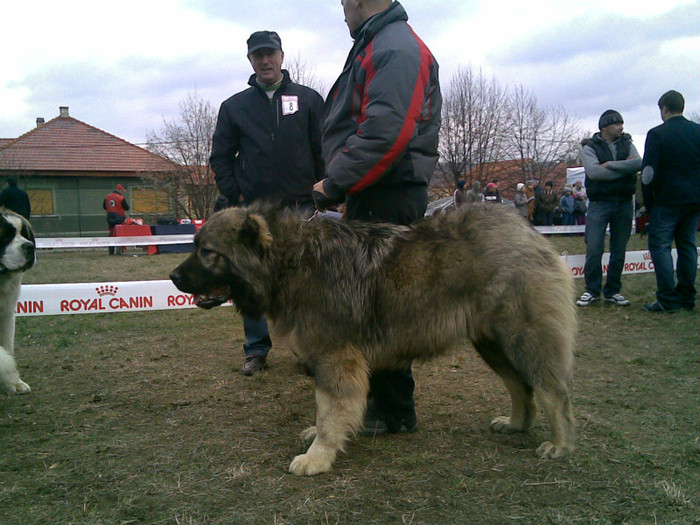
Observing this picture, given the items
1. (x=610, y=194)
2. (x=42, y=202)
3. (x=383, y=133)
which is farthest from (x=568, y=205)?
(x=42, y=202)

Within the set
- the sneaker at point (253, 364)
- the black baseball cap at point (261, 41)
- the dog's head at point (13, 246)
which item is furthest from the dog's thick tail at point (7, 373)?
the black baseball cap at point (261, 41)

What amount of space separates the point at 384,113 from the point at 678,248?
18.9ft

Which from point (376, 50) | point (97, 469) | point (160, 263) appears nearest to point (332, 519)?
point (97, 469)

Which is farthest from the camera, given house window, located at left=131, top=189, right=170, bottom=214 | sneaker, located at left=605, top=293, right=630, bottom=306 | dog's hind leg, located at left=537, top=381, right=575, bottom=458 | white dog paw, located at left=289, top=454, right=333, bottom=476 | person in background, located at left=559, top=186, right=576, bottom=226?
house window, located at left=131, top=189, right=170, bottom=214

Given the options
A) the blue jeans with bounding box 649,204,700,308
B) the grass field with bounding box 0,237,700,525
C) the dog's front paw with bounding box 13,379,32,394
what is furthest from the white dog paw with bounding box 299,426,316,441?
the blue jeans with bounding box 649,204,700,308

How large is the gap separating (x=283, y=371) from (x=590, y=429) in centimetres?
270

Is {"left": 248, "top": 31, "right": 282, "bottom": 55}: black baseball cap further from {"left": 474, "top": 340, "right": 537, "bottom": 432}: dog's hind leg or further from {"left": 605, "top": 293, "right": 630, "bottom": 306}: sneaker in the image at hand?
{"left": 605, "top": 293, "right": 630, "bottom": 306}: sneaker

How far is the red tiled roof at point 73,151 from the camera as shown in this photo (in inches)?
1199

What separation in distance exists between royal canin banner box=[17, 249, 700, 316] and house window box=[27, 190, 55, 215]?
27.2 m

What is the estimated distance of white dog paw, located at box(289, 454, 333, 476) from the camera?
9.98ft

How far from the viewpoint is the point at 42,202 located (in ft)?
101

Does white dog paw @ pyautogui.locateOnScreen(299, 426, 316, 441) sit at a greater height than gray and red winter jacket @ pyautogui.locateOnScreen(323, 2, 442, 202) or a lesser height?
lesser

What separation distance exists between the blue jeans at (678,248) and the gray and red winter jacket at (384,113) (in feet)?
16.0

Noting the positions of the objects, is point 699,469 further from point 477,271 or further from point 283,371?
point 283,371
